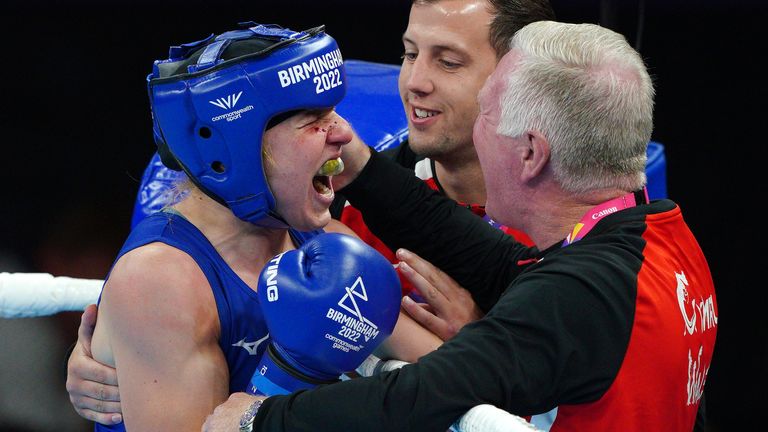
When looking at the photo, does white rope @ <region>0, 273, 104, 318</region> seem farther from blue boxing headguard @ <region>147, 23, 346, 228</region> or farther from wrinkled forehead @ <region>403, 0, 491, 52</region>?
wrinkled forehead @ <region>403, 0, 491, 52</region>

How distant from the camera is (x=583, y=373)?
1.57 metres

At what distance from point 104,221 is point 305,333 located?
2603 mm

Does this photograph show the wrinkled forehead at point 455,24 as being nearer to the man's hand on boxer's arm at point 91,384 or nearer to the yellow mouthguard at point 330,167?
the yellow mouthguard at point 330,167

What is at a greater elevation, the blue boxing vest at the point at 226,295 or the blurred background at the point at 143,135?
the blue boxing vest at the point at 226,295

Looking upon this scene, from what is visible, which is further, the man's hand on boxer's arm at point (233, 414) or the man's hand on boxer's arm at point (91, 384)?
the man's hand on boxer's arm at point (91, 384)

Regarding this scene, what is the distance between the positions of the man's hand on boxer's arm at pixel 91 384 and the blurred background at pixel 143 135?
1900 millimetres

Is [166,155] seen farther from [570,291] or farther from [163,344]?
[570,291]

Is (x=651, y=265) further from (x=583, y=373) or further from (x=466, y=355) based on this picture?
(x=466, y=355)

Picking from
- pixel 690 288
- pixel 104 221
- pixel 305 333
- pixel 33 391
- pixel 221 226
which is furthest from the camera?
pixel 104 221

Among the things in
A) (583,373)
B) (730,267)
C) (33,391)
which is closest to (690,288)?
(583,373)

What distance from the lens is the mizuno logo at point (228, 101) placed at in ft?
5.75

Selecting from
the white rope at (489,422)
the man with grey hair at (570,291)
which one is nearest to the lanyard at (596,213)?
the man with grey hair at (570,291)

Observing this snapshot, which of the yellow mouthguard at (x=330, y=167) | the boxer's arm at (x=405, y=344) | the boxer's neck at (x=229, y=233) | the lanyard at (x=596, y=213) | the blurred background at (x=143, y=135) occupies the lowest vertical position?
the blurred background at (x=143, y=135)

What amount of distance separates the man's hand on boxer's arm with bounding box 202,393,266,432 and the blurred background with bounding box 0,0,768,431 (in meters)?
2.39
